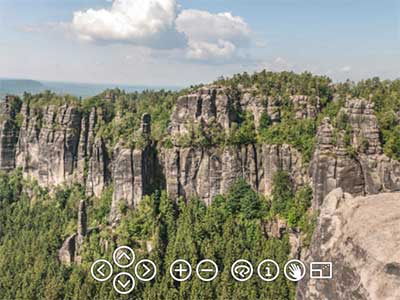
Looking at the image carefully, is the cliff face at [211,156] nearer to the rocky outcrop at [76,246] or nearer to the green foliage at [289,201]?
the green foliage at [289,201]

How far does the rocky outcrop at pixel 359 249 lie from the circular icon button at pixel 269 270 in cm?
1884

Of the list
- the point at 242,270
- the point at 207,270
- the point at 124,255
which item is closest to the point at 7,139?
the point at 124,255

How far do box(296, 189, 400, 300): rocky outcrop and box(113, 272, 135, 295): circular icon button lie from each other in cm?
2150

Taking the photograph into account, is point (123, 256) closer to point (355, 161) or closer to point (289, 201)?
point (289, 201)

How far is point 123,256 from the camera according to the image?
32344 mm

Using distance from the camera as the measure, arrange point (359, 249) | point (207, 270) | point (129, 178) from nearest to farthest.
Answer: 1. point (359, 249)
2. point (207, 270)
3. point (129, 178)

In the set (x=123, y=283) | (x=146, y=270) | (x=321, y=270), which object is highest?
(x=321, y=270)

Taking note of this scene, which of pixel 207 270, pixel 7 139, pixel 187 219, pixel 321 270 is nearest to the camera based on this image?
pixel 321 270

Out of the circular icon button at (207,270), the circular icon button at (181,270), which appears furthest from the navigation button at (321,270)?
the circular icon button at (181,270)

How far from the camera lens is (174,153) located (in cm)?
3716

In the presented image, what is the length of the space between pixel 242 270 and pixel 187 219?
23.3ft

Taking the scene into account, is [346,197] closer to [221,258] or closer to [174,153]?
[221,258]

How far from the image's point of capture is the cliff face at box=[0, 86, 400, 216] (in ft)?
100

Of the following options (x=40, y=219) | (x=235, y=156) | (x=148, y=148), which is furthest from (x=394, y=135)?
(x=40, y=219)
